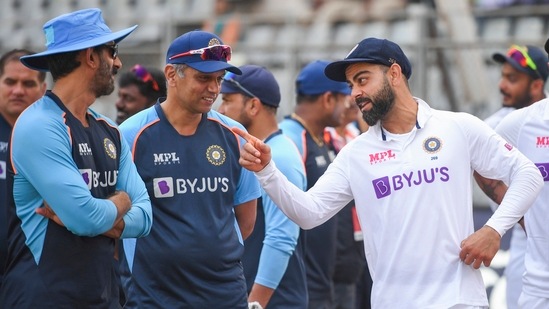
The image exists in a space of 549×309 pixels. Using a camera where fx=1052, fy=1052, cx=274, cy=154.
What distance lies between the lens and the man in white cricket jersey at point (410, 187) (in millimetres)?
5152

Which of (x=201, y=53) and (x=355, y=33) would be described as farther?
(x=355, y=33)

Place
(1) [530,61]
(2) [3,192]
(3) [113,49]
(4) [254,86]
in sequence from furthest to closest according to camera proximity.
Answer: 1. (1) [530,61]
2. (4) [254,86]
3. (2) [3,192]
4. (3) [113,49]

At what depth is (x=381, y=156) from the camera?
5363mm

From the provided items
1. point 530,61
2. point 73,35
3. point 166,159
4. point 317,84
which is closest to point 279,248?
point 166,159

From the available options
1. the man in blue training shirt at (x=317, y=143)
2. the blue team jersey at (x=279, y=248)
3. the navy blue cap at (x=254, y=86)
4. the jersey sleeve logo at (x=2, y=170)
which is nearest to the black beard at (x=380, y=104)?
the blue team jersey at (x=279, y=248)

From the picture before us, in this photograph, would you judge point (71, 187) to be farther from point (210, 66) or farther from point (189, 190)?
point (210, 66)

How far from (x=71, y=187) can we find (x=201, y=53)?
1.21 meters

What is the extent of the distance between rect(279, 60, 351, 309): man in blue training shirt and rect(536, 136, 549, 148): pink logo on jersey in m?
1.64

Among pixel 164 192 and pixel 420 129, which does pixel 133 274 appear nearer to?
pixel 164 192

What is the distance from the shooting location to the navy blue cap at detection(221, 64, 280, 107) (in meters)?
6.70

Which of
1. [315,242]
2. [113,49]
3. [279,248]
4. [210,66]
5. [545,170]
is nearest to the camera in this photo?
[113,49]

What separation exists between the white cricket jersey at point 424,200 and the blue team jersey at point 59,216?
35.6 inches

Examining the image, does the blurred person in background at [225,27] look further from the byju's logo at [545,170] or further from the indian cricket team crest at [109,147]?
the indian cricket team crest at [109,147]

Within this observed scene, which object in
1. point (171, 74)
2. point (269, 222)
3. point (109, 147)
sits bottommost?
point (269, 222)
